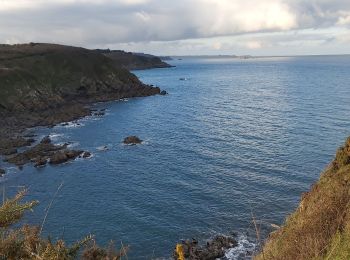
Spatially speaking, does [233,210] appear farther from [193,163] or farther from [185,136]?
[185,136]

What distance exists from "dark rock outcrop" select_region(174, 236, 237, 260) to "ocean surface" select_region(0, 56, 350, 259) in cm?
97

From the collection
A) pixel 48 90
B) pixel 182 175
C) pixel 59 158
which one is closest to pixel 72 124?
pixel 59 158

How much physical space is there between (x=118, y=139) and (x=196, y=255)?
50.0 metres

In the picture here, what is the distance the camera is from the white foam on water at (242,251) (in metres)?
37.7

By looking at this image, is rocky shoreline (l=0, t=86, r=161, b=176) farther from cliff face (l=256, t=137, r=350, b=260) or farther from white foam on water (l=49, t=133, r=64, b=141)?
cliff face (l=256, t=137, r=350, b=260)

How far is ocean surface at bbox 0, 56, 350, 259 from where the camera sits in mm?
44094

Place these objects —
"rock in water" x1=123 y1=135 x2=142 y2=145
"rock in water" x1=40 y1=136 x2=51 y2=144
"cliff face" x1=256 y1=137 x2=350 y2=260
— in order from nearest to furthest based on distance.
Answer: "cliff face" x1=256 y1=137 x2=350 y2=260
"rock in water" x1=123 y1=135 x2=142 y2=145
"rock in water" x1=40 y1=136 x2=51 y2=144

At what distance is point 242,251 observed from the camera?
38531 mm

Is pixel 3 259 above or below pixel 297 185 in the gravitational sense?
above

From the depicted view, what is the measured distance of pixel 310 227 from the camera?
719 inches

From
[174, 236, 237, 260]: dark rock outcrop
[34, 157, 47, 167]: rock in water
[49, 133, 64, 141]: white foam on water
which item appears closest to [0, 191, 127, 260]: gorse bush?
[174, 236, 237, 260]: dark rock outcrop

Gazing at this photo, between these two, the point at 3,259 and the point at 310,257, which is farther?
the point at 310,257

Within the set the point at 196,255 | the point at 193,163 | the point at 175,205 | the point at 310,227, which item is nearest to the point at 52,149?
the point at 193,163

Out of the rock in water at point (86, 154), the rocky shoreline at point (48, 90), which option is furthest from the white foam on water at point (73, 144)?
the rock in water at point (86, 154)
